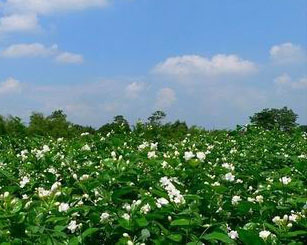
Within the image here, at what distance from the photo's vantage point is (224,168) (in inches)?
167

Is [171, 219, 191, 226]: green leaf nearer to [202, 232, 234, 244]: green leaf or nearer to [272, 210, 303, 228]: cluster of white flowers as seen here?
[202, 232, 234, 244]: green leaf

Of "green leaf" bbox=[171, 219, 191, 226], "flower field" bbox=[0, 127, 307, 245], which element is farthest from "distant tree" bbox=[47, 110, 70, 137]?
"green leaf" bbox=[171, 219, 191, 226]

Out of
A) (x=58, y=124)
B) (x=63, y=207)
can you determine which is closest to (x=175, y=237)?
(x=63, y=207)

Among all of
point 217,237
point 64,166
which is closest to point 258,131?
point 64,166

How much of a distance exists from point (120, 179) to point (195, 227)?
32.2 inches

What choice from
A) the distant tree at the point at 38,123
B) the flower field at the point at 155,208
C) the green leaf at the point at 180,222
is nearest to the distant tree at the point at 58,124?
the distant tree at the point at 38,123

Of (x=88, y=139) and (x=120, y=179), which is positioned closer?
(x=120, y=179)

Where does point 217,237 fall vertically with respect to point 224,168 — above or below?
below

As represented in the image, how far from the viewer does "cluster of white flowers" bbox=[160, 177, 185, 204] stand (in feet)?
10.5

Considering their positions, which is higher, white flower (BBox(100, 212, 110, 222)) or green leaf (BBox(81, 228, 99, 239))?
white flower (BBox(100, 212, 110, 222))

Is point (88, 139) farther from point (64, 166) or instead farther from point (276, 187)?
point (276, 187)

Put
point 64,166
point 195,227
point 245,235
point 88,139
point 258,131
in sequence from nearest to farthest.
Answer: point 245,235, point 195,227, point 64,166, point 88,139, point 258,131

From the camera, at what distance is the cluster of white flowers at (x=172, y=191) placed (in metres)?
3.19

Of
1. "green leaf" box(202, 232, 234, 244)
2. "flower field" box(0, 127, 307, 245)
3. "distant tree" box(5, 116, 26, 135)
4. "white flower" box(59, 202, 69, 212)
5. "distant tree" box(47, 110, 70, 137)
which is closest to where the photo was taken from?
"green leaf" box(202, 232, 234, 244)
